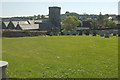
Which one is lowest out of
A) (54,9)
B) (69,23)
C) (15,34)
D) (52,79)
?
(52,79)

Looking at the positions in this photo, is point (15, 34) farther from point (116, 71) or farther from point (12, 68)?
point (116, 71)

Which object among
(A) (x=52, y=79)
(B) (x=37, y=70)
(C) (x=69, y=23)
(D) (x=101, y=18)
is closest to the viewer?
(A) (x=52, y=79)

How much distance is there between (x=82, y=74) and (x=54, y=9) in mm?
45303

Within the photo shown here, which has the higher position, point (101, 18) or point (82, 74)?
point (101, 18)

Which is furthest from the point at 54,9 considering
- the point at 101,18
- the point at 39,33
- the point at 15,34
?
→ the point at 101,18

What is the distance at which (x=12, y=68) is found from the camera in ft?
28.9

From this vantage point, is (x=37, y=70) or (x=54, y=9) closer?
(x=37, y=70)

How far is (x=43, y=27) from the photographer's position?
51812mm

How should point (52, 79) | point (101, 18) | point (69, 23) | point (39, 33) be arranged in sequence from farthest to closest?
point (101, 18)
point (69, 23)
point (39, 33)
point (52, 79)

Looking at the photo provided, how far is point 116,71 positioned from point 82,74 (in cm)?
200

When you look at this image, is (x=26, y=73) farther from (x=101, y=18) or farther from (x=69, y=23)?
(x=101, y=18)

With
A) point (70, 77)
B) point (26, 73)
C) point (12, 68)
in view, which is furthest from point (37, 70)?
point (70, 77)

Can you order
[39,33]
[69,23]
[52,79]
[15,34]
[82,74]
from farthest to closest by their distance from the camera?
[69,23] → [39,33] → [15,34] → [82,74] → [52,79]

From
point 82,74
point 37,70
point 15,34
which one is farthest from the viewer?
point 15,34
